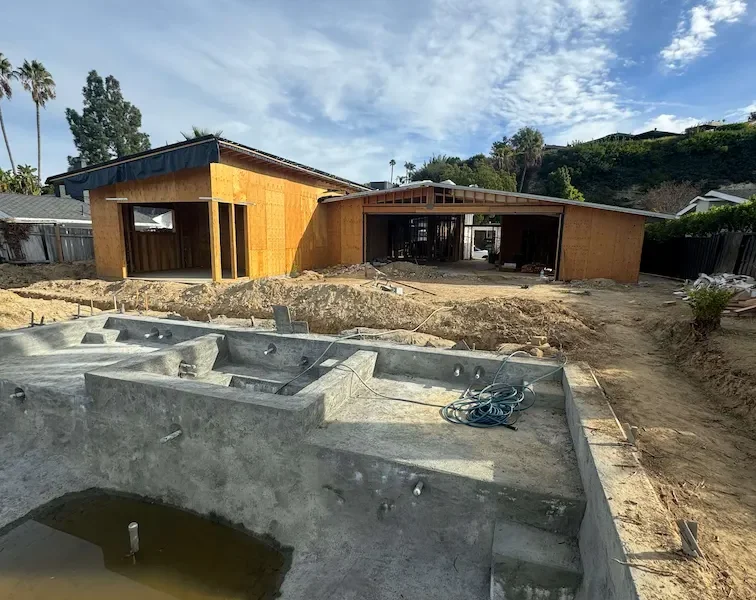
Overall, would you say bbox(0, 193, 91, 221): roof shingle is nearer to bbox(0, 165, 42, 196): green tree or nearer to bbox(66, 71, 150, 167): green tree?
bbox(0, 165, 42, 196): green tree

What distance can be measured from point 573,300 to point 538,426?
7924 millimetres

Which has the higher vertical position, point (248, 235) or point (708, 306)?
point (248, 235)

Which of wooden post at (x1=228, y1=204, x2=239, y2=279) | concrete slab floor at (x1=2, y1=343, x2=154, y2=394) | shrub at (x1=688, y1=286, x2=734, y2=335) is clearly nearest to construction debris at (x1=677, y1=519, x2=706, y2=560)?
shrub at (x1=688, y1=286, x2=734, y2=335)

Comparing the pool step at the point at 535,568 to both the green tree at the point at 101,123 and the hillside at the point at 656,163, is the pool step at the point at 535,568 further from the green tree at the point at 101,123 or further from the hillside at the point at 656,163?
the green tree at the point at 101,123

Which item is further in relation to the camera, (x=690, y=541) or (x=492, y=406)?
(x=492, y=406)

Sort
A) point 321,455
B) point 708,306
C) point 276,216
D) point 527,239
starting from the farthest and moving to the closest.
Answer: point 527,239
point 276,216
point 708,306
point 321,455

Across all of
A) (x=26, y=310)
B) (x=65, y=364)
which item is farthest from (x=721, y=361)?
(x=26, y=310)

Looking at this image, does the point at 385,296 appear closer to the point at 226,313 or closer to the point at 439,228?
the point at 226,313

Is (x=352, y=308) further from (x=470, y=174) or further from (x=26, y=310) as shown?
(x=470, y=174)

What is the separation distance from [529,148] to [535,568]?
51.9 m

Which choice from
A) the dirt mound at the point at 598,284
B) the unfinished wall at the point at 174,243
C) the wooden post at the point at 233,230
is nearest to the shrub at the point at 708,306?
the dirt mound at the point at 598,284

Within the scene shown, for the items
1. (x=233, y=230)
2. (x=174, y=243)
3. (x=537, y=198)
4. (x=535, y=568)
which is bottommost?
(x=535, y=568)

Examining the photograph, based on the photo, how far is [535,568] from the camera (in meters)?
3.18

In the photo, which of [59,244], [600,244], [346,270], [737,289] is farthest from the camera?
[59,244]
